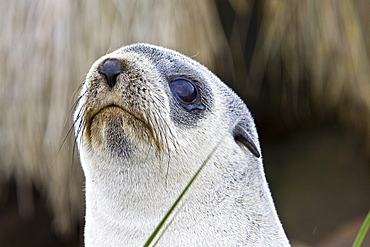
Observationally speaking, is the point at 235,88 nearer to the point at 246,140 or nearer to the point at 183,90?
the point at 246,140

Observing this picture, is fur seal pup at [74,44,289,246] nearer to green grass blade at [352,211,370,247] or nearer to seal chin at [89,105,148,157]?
seal chin at [89,105,148,157]

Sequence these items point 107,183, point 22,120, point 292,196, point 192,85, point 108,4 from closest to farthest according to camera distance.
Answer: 1. point 107,183
2. point 192,85
3. point 108,4
4. point 22,120
5. point 292,196

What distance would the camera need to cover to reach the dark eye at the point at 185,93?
1.98 metres

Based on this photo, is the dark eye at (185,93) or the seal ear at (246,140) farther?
the seal ear at (246,140)

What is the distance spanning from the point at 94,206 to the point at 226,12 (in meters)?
2.45

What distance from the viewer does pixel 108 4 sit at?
3754 mm

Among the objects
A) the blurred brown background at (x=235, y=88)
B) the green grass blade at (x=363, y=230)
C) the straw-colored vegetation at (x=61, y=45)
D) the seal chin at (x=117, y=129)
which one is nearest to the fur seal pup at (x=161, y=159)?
the seal chin at (x=117, y=129)

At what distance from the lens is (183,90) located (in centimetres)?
200

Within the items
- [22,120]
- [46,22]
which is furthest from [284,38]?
[22,120]

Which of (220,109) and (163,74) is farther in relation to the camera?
(220,109)

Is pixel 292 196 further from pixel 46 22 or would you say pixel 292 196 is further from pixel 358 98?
pixel 46 22

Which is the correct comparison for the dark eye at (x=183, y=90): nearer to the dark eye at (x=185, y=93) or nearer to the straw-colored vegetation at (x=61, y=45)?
the dark eye at (x=185, y=93)

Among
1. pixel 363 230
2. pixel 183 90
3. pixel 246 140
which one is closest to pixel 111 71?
pixel 183 90

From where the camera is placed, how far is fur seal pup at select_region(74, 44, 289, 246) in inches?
71.8
